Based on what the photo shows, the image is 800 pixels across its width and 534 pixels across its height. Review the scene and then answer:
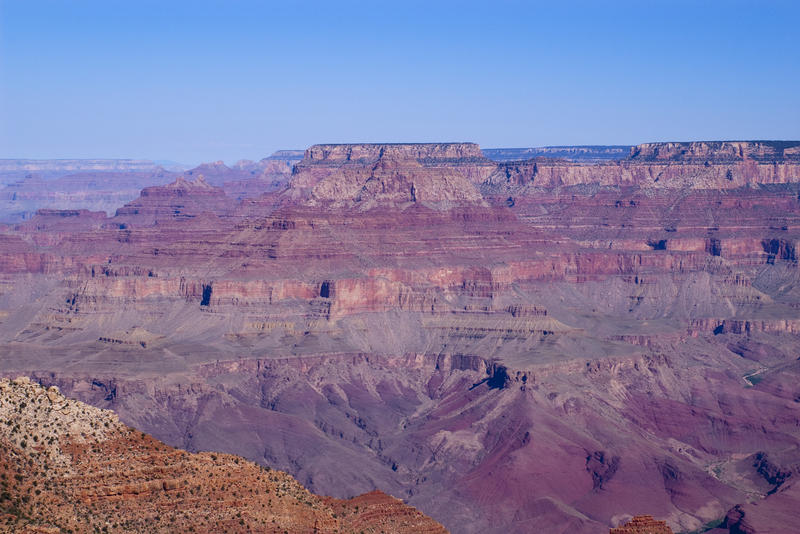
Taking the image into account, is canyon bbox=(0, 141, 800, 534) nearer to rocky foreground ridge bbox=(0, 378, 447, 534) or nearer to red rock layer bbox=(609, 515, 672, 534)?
red rock layer bbox=(609, 515, 672, 534)

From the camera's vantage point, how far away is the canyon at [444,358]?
4144 inches

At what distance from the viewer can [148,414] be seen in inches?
4717

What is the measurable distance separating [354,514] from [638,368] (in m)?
99.8

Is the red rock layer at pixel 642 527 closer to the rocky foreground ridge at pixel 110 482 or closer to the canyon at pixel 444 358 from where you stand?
the rocky foreground ridge at pixel 110 482

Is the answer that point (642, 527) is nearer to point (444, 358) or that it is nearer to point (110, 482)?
point (110, 482)

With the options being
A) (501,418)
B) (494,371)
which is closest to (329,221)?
(494,371)

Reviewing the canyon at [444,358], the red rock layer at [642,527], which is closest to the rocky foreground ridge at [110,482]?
the red rock layer at [642,527]

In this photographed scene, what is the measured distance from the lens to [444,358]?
Answer: 145625 millimetres

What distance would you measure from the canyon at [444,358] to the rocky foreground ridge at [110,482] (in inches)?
2202

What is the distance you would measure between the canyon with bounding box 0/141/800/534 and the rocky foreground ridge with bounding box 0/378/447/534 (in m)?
55.9

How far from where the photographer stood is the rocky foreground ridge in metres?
35.1

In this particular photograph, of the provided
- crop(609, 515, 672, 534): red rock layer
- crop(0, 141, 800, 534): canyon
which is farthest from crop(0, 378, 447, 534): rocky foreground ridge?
crop(0, 141, 800, 534): canyon

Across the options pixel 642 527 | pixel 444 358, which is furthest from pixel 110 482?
pixel 444 358

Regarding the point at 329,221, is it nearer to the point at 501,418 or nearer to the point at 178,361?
the point at 178,361
